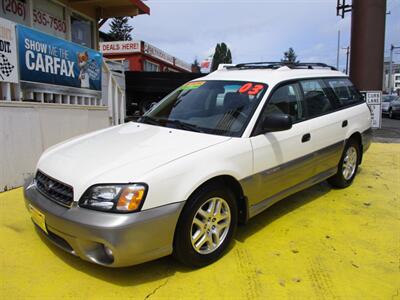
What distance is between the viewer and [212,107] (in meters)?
4.09

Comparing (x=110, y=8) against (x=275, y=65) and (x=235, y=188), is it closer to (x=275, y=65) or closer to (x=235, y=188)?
(x=275, y=65)

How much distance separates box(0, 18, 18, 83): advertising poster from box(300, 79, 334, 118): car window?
390 centimetres

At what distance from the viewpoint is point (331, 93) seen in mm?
5117

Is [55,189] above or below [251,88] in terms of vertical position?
below

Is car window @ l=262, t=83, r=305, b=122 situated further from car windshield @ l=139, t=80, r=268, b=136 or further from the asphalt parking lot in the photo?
the asphalt parking lot

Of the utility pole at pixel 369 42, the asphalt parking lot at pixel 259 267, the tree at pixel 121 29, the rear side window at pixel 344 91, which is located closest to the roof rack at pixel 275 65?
the rear side window at pixel 344 91

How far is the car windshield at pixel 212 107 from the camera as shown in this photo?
3768mm

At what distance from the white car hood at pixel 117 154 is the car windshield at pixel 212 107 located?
19 centimetres

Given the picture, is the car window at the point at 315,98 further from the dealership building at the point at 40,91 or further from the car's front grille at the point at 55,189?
the dealership building at the point at 40,91

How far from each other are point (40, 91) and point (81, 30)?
5.26 m

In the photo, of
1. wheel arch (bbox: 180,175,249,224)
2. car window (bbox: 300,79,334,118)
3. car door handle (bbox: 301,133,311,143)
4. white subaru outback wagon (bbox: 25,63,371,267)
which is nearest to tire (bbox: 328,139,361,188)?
white subaru outback wagon (bbox: 25,63,371,267)

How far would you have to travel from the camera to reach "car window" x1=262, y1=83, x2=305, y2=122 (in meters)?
4.01

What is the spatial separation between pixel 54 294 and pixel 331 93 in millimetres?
4021

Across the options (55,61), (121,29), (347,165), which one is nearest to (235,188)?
(347,165)
